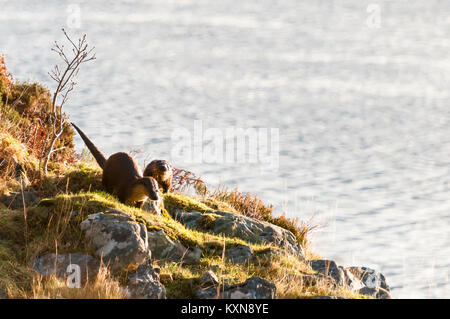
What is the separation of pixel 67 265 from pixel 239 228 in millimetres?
4101

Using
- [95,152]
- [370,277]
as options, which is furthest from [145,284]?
[370,277]

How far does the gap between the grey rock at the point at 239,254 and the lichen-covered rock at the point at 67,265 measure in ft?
7.69

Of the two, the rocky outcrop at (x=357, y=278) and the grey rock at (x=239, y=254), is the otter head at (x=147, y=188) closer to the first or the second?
the grey rock at (x=239, y=254)

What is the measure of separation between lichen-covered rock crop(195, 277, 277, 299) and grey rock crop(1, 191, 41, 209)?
4.25 meters

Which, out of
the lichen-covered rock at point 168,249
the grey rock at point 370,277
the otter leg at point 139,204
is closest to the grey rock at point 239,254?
the lichen-covered rock at point 168,249

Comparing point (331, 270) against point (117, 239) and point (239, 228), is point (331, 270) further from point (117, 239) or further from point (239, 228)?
point (117, 239)

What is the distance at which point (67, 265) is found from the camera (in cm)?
819

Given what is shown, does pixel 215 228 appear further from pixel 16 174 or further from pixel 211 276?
pixel 16 174

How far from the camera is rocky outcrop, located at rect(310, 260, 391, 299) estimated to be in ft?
33.6

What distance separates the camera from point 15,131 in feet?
45.4
